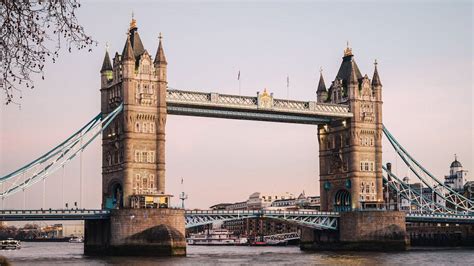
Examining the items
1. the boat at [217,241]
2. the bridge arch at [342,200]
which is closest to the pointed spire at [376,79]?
the bridge arch at [342,200]

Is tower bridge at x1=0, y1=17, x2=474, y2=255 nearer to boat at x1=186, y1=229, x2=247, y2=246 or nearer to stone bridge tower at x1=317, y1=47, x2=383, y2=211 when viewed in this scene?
stone bridge tower at x1=317, y1=47, x2=383, y2=211

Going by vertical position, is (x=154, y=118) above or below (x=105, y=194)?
above

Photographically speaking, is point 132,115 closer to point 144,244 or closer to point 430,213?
point 144,244

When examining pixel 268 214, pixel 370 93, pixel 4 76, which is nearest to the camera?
pixel 4 76

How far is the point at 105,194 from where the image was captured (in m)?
79.9

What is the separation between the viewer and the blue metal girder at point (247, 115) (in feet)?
267

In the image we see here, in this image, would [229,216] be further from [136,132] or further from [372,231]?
[372,231]

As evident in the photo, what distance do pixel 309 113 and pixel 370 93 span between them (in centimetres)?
1014

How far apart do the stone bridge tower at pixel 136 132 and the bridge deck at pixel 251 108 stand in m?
2.61

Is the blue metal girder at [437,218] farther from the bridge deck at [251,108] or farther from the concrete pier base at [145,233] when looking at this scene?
the concrete pier base at [145,233]

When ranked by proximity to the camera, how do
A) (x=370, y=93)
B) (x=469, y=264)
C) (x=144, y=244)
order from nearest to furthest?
(x=469, y=264) → (x=144, y=244) → (x=370, y=93)

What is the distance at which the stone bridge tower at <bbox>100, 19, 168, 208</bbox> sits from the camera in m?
76.1

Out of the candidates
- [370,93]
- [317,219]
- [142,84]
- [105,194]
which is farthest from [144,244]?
[370,93]

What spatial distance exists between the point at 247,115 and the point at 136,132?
546 inches
